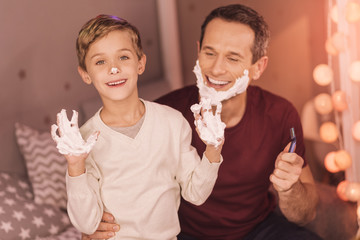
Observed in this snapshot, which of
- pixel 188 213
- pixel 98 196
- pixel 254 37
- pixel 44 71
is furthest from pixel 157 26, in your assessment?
pixel 98 196

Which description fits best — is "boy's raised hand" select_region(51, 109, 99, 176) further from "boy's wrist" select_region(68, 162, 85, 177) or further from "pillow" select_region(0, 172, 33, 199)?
"pillow" select_region(0, 172, 33, 199)

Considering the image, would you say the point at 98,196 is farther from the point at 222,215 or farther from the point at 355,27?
the point at 355,27

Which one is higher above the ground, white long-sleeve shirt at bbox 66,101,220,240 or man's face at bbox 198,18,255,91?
man's face at bbox 198,18,255,91

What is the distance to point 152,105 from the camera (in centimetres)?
132

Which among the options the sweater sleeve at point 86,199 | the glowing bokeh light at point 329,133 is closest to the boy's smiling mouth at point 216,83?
the sweater sleeve at point 86,199

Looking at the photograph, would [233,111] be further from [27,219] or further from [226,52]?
[27,219]

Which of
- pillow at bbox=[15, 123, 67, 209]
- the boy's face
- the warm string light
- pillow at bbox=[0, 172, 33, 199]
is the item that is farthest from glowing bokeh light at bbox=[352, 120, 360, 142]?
pillow at bbox=[0, 172, 33, 199]

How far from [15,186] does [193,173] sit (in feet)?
2.57

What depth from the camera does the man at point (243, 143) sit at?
1591 millimetres

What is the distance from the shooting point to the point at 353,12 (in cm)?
177

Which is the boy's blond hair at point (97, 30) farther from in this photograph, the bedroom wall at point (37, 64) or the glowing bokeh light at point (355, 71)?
the glowing bokeh light at point (355, 71)

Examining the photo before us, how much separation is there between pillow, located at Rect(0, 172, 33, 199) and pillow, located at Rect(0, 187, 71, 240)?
21 millimetres

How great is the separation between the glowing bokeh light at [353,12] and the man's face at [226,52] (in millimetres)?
455

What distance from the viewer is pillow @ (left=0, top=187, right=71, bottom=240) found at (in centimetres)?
154
